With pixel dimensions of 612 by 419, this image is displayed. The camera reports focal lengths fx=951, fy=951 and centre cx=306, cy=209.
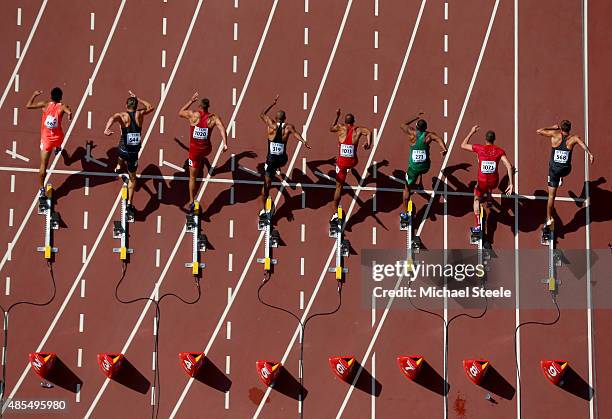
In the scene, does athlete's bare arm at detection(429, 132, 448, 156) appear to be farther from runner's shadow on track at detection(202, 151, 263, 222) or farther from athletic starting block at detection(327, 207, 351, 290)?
runner's shadow on track at detection(202, 151, 263, 222)

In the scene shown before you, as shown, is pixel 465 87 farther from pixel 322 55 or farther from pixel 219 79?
pixel 219 79

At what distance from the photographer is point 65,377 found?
70.0 feet

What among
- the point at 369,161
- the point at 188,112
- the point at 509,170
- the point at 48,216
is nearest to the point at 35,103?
the point at 48,216

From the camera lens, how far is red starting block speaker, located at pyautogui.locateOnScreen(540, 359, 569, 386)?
22.0 metres

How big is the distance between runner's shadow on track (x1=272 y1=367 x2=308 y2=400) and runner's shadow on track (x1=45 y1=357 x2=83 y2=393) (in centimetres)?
443

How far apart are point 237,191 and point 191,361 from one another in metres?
4.13

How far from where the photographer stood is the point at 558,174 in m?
22.1

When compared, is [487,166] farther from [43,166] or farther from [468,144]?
[43,166]

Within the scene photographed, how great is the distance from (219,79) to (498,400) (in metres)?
10.0

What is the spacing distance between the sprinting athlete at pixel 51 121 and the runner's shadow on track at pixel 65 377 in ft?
14.2

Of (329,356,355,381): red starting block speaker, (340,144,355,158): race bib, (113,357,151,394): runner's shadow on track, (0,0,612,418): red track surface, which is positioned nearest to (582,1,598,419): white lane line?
(0,0,612,418): red track surface

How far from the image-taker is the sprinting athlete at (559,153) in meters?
22.0

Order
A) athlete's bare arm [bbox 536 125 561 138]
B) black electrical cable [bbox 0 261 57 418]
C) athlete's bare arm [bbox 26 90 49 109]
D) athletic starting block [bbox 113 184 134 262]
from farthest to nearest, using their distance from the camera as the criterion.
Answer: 1. athlete's bare arm [bbox 536 125 561 138]
2. athletic starting block [bbox 113 184 134 262]
3. athlete's bare arm [bbox 26 90 49 109]
4. black electrical cable [bbox 0 261 57 418]

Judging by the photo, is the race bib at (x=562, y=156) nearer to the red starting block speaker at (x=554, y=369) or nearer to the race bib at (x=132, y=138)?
the red starting block speaker at (x=554, y=369)
